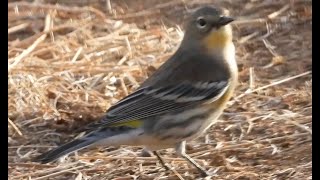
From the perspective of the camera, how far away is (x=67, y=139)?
7.29m

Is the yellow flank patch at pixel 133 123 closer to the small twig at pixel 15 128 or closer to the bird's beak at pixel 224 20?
the bird's beak at pixel 224 20

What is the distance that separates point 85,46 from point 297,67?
186 centimetres

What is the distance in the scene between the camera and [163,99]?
6652 mm

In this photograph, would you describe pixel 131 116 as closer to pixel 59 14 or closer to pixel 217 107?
pixel 217 107

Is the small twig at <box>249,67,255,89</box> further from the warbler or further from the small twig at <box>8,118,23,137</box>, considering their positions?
the small twig at <box>8,118,23,137</box>

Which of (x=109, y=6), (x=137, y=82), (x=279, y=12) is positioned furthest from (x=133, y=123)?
(x=109, y=6)

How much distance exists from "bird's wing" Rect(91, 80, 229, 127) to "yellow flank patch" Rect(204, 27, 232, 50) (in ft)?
0.87

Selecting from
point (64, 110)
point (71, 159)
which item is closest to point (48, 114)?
point (64, 110)

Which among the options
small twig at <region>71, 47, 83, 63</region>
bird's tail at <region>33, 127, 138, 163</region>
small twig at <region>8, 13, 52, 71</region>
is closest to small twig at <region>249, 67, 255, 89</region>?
small twig at <region>71, 47, 83, 63</region>

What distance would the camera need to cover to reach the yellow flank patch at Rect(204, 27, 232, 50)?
676cm

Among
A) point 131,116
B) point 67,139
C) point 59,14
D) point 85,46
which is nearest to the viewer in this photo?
point 131,116

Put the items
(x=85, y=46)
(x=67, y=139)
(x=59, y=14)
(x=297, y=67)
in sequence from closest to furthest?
1. (x=67, y=139)
2. (x=297, y=67)
3. (x=85, y=46)
4. (x=59, y=14)

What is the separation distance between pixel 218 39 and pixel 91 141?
114 centimetres
